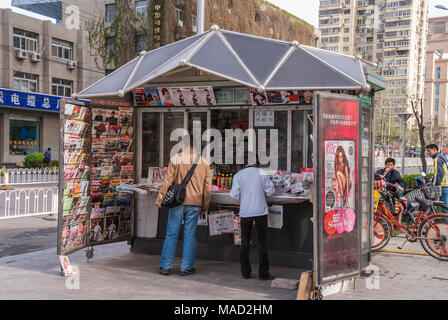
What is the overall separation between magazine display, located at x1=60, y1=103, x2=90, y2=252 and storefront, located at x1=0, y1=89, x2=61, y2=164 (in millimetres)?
25586

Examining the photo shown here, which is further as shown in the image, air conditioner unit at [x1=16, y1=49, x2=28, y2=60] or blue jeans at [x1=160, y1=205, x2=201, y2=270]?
air conditioner unit at [x1=16, y1=49, x2=28, y2=60]

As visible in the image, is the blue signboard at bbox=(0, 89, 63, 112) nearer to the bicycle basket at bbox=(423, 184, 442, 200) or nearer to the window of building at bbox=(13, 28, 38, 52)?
the window of building at bbox=(13, 28, 38, 52)

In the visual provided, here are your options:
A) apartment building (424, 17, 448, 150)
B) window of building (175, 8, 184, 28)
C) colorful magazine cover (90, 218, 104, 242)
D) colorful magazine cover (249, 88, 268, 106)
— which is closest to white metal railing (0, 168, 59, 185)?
window of building (175, 8, 184, 28)

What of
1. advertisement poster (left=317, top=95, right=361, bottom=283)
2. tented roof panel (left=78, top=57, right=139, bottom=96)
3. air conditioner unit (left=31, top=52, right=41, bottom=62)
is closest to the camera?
advertisement poster (left=317, top=95, right=361, bottom=283)

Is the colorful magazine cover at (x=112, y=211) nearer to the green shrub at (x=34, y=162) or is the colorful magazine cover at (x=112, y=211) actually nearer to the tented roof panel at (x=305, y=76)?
the tented roof panel at (x=305, y=76)

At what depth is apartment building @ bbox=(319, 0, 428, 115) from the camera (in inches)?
3718

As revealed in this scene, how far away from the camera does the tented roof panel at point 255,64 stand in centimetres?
598

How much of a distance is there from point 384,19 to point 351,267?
10203 cm

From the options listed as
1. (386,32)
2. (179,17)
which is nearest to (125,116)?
(179,17)

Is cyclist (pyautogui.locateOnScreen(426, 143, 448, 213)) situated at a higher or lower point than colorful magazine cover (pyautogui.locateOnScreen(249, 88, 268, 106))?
lower

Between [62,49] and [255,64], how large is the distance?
33.1 meters

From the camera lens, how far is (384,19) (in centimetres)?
9894

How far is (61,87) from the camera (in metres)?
36.4

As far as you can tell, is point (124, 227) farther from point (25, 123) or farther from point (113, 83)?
point (25, 123)
